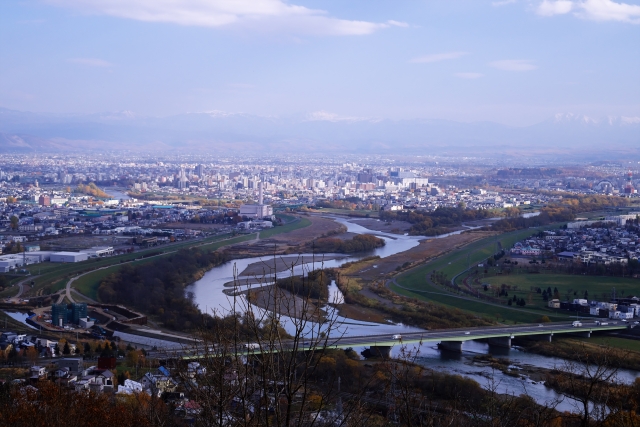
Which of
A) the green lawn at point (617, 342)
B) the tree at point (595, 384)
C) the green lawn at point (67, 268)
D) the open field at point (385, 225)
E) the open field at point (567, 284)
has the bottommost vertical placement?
the green lawn at point (67, 268)

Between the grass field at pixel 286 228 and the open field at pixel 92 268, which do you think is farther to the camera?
the grass field at pixel 286 228

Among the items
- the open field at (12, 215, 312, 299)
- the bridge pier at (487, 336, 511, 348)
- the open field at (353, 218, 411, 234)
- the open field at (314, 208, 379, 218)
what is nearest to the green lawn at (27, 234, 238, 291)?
the open field at (12, 215, 312, 299)

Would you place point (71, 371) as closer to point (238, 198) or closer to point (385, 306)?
point (385, 306)

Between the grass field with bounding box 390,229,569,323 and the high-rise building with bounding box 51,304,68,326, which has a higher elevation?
the grass field with bounding box 390,229,569,323

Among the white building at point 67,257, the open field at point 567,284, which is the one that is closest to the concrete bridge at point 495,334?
the open field at point 567,284

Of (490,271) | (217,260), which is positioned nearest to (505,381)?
(490,271)

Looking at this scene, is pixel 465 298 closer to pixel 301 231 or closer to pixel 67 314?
pixel 67 314

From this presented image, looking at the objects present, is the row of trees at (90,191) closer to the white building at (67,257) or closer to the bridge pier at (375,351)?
the white building at (67,257)

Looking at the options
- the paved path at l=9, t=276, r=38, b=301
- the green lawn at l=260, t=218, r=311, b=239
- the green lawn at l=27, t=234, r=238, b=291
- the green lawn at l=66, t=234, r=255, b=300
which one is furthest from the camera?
the green lawn at l=260, t=218, r=311, b=239

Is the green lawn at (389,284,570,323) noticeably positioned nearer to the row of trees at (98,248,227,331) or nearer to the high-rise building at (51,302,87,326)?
the row of trees at (98,248,227,331)
